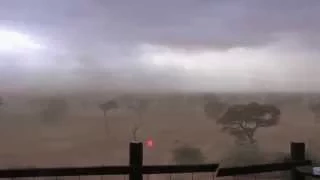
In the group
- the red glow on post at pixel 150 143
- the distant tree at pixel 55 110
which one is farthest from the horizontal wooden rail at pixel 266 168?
the distant tree at pixel 55 110

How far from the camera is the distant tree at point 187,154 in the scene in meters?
3.98

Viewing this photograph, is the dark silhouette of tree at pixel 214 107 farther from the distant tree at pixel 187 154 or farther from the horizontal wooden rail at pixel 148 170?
the horizontal wooden rail at pixel 148 170

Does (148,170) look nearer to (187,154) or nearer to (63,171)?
(63,171)

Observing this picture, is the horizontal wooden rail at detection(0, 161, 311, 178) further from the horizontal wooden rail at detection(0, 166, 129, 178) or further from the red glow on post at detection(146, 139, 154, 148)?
the red glow on post at detection(146, 139, 154, 148)

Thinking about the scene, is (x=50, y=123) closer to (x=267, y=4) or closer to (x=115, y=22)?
(x=115, y=22)

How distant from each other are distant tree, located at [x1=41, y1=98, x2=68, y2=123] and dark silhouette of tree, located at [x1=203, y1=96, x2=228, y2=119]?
53.1 inches

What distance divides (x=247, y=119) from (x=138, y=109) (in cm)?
108

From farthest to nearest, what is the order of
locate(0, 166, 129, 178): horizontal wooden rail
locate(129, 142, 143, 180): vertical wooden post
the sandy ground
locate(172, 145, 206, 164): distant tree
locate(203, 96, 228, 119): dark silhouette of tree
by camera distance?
locate(203, 96, 228, 119): dark silhouette of tree, locate(172, 145, 206, 164): distant tree, the sandy ground, locate(129, 142, 143, 180): vertical wooden post, locate(0, 166, 129, 178): horizontal wooden rail

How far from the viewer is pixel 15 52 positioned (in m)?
3.91

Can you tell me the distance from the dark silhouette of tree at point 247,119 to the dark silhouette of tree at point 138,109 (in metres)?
0.74

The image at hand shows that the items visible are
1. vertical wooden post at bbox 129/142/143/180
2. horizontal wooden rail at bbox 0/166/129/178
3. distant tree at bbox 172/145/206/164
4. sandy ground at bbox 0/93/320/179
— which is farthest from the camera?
distant tree at bbox 172/145/206/164

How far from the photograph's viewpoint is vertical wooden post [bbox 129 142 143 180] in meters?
2.97

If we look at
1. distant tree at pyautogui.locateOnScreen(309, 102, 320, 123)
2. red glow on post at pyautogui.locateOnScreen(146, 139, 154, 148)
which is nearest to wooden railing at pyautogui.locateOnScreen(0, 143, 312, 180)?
red glow on post at pyautogui.locateOnScreen(146, 139, 154, 148)

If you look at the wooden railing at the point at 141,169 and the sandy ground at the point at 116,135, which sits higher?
the sandy ground at the point at 116,135
